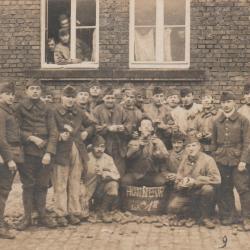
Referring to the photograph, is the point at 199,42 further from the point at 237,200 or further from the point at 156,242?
the point at 156,242

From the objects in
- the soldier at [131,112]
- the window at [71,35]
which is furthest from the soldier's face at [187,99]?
the window at [71,35]

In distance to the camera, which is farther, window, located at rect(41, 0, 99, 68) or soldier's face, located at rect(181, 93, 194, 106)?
window, located at rect(41, 0, 99, 68)

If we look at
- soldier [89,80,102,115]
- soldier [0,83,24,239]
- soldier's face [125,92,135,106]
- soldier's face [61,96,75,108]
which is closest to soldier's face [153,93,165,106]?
soldier's face [125,92,135,106]

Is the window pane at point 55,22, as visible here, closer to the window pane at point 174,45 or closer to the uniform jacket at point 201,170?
the window pane at point 174,45

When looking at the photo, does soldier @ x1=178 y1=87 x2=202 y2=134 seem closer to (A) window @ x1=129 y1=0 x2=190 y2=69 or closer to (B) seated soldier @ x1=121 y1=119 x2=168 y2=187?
(B) seated soldier @ x1=121 y1=119 x2=168 y2=187

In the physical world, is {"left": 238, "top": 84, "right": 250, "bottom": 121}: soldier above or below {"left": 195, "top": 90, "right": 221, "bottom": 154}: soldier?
above

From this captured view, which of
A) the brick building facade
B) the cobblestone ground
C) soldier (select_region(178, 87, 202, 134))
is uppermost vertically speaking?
the brick building facade

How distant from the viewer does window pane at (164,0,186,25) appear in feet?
38.5

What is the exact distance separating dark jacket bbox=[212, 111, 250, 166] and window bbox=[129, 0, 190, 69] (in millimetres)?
3327

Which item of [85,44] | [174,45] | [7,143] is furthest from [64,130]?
[174,45]

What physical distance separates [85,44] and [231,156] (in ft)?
14.9

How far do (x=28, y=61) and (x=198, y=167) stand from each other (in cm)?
475

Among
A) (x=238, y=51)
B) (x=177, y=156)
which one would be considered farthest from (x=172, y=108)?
(x=238, y=51)

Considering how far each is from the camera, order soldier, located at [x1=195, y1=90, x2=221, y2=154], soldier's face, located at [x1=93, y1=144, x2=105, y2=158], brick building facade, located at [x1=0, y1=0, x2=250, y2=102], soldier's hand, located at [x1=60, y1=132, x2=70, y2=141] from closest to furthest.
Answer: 1. soldier's hand, located at [x1=60, y1=132, x2=70, y2=141]
2. soldier's face, located at [x1=93, y1=144, x2=105, y2=158]
3. soldier, located at [x1=195, y1=90, x2=221, y2=154]
4. brick building facade, located at [x1=0, y1=0, x2=250, y2=102]
